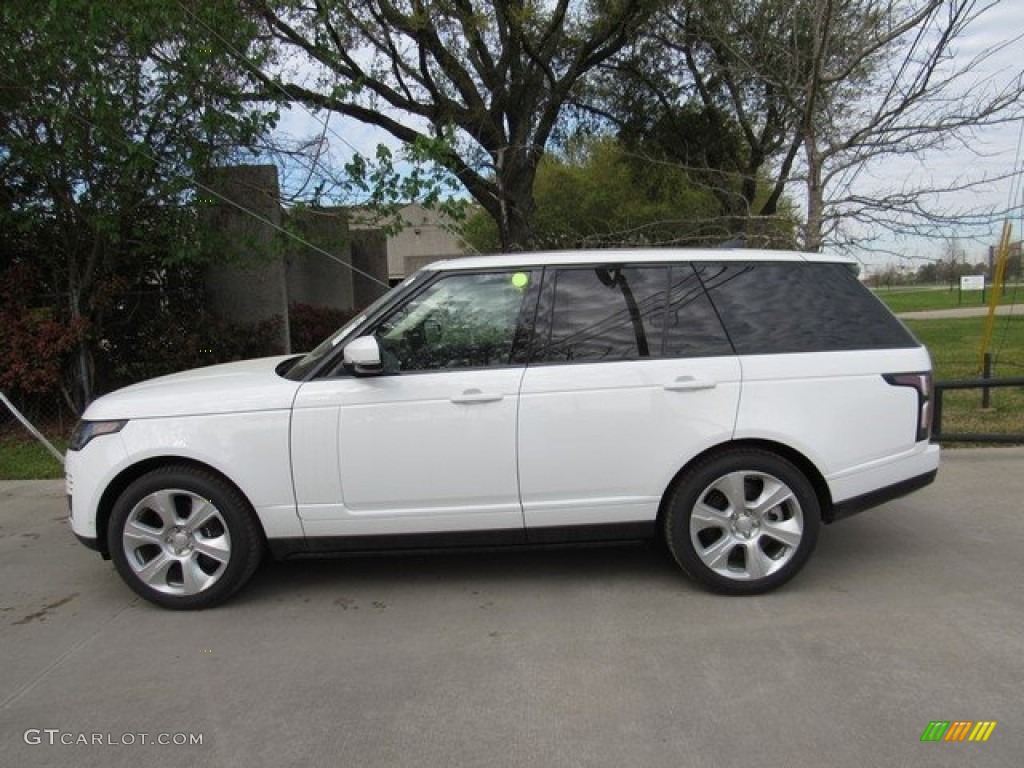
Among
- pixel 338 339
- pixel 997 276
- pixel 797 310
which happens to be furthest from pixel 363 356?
pixel 997 276

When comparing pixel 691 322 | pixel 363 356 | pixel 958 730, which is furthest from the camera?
pixel 691 322

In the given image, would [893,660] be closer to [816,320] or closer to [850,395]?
[850,395]

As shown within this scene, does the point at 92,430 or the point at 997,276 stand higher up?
the point at 997,276

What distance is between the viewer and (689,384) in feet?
13.1

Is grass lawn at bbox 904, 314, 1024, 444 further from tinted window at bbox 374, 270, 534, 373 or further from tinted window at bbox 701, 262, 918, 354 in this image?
tinted window at bbox 374, 270, 534, 373

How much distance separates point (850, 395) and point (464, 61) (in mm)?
11385

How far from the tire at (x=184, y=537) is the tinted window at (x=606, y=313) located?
182 cm

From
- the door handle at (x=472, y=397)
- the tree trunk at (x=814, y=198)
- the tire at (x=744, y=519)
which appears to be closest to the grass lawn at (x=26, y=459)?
the door handle at (x=472, y=397)

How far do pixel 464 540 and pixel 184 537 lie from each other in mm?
1464

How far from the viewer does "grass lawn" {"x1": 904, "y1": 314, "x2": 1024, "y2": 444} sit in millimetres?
7781

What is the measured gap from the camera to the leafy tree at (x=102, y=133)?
7012 millimetres

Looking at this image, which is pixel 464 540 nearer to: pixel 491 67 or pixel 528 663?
pixel 528 663

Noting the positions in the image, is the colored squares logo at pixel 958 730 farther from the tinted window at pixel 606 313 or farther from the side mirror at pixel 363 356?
the side mirror at pixel 363 356

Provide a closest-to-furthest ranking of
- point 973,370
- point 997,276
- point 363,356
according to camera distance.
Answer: point 363,356 < point 997,276 < point 973,370
